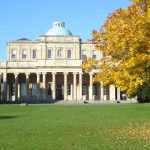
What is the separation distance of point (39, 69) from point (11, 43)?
13.7m

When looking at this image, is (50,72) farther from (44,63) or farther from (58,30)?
(58,30)

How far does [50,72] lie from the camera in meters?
97.0

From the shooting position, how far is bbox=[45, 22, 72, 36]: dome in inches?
4208

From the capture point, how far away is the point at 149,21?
19781 millimetres

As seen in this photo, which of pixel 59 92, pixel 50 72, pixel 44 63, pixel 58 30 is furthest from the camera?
pixel 58 30

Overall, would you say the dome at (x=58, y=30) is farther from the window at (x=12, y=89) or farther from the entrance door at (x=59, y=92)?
the window at (x=12, y=89)

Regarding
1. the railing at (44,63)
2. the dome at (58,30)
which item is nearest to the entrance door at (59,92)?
the railing at (44,63)

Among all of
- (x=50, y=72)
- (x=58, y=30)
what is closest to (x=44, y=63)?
(x=50, y=72)

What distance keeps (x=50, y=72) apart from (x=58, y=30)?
→ 15.3 metres

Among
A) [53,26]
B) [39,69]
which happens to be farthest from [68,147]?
[53,26]

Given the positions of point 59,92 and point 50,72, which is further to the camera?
point 59,92

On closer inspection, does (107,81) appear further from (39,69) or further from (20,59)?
(20,59)

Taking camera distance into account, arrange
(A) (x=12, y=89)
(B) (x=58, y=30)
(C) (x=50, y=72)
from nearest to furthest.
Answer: (C) (x=50, y=72), (A) (x=12, y=89), (B) (x=58, y=30)

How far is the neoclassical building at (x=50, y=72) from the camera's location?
96.2 metres
